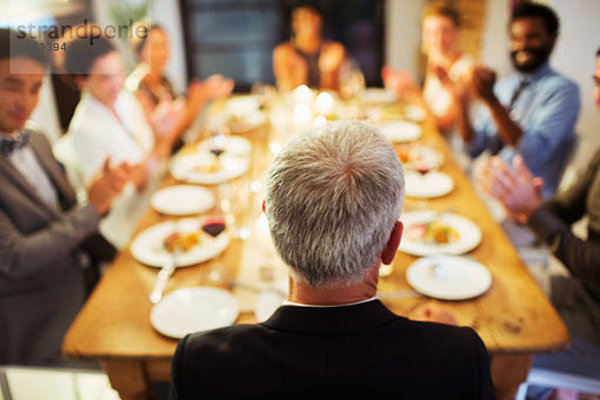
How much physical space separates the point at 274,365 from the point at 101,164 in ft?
5.49

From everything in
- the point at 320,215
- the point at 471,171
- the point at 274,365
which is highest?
the point at 320,215

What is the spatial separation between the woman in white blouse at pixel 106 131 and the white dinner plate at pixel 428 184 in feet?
3.62

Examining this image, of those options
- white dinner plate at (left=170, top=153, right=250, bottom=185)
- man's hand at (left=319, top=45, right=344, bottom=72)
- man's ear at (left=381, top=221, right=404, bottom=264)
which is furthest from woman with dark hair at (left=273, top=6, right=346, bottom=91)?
man's ear at (left=381, top=221, right=404, bottom=264)

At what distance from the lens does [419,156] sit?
214 cm

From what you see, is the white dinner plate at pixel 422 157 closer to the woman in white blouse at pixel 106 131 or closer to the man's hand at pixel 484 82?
the man's hand at pixel 484 82

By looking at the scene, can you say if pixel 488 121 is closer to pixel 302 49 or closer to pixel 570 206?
pixel 570 206

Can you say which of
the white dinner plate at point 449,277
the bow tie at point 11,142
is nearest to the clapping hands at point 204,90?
the bow tie at point 11,142

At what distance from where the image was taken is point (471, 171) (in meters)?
3.05

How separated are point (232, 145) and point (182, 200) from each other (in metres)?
0.64

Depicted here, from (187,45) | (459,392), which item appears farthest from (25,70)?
(187,45)

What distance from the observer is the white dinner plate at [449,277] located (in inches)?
48.4

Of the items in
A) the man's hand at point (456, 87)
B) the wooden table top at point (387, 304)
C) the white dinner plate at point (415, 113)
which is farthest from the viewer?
the white dinner plate at point (415, 113)

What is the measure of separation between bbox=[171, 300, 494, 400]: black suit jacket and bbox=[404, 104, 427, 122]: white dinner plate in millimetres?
2077

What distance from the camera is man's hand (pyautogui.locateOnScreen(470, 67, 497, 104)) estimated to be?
6.85 ft
